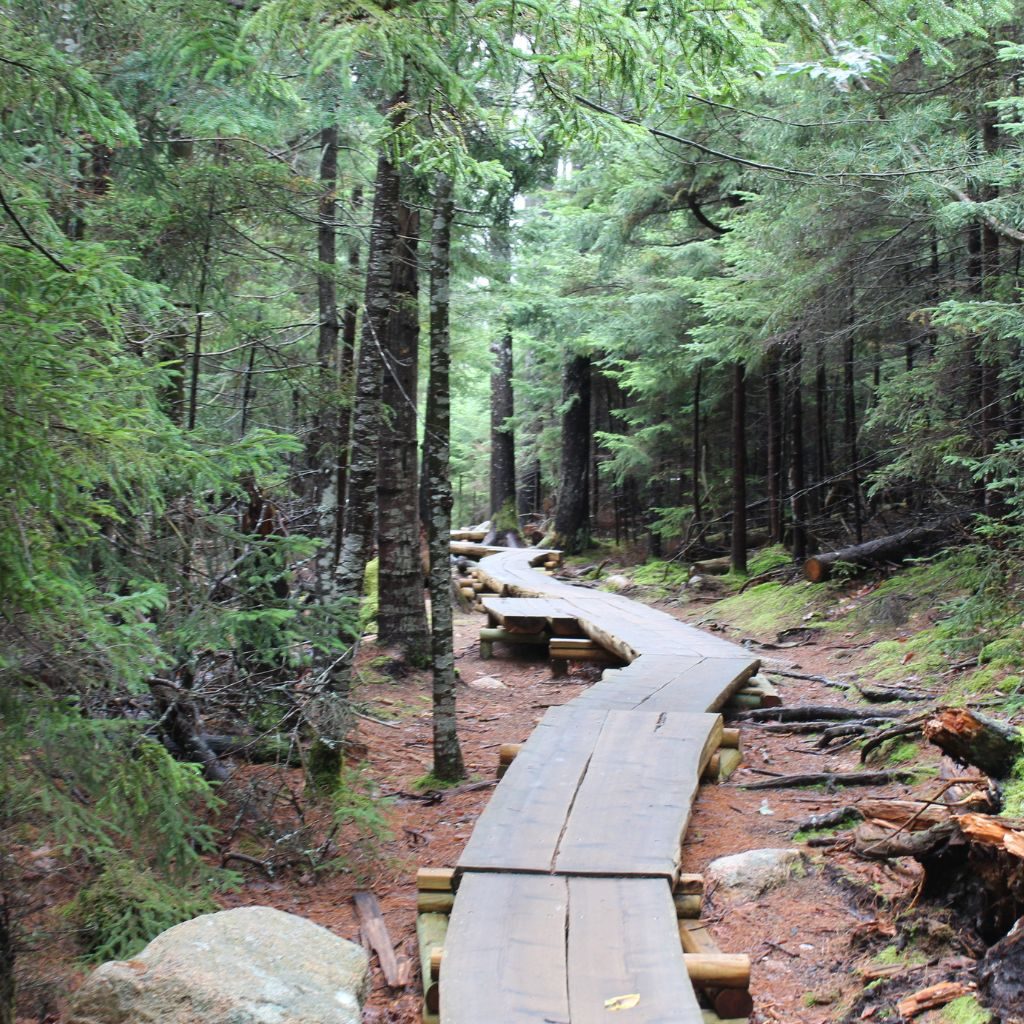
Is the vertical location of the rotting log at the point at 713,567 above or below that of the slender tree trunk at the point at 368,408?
below

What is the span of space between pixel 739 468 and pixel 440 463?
1089 cm

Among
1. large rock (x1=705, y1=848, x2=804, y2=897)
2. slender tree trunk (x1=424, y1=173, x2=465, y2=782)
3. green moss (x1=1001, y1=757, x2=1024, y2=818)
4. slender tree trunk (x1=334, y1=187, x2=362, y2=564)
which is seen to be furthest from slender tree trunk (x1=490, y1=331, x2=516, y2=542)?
green moss (x1=1001, y1=757, x2=1024, y2=818)

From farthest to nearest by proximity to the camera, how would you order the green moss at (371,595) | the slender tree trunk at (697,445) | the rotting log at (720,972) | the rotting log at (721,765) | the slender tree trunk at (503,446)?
1. the slender tree trunk at (503,446)
2. the slender tree trunk at (697,445)
3. the green moss at (371,595)
4. the rotting log at (721,765)
5. the rotting log at (720,972)

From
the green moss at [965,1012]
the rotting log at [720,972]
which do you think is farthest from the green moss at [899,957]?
the rotting log at [720,972]

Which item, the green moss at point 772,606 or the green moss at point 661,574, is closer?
the green moss at point 772,606

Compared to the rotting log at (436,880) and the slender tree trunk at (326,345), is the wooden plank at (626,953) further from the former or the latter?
the slender tree trunk at (326,345)

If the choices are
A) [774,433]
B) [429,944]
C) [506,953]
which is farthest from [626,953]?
[774,433]

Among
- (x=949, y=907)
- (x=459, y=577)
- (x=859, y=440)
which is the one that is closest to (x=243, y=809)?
(x=949, y=907)

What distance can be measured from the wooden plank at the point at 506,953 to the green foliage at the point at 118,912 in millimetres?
1403

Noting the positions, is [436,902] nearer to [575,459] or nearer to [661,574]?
[661,574]

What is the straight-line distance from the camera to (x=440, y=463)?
686 cm

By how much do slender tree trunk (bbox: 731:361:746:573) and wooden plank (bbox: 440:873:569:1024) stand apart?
43.5 feet

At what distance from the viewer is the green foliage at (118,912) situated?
3990mm

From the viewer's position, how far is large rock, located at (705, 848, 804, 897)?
4.66 metres
